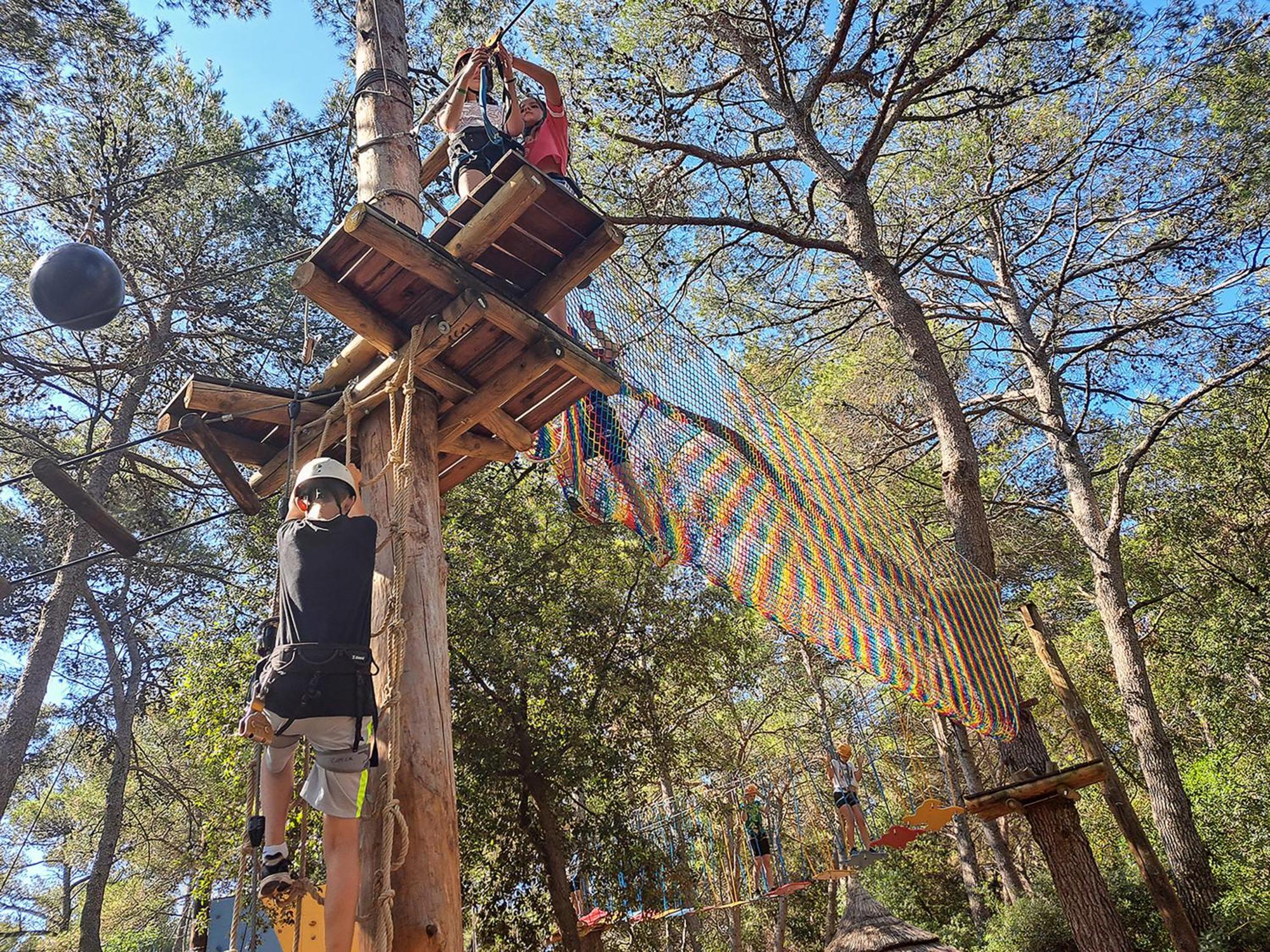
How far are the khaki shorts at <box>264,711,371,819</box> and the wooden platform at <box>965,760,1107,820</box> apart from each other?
388cm

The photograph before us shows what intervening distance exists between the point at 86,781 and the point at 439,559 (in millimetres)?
20885

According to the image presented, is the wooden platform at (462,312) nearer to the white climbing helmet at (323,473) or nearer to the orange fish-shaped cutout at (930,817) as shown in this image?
the white climbing helmet at (323,473)

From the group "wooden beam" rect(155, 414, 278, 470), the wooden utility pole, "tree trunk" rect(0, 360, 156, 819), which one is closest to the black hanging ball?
"wooden beam" rect(155, 414, 278, 470)

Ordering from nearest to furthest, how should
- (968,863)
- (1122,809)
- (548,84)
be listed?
(548,84) → (1122,809) → (968,863)

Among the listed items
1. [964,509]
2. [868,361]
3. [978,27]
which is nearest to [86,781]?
[868,361]

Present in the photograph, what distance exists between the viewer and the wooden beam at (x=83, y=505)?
388 centimetres

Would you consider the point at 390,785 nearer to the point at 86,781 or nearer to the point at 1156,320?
the point at 1156,320

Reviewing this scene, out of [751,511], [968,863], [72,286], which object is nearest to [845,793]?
[751,511]

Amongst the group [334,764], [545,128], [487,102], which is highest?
[545,128]

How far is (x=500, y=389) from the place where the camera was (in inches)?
121

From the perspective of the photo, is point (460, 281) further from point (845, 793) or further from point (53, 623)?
point (53, 623)

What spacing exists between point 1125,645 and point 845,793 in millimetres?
3553

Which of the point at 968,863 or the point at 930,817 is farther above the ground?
the point at 930,817

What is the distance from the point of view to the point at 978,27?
873 centimetres
